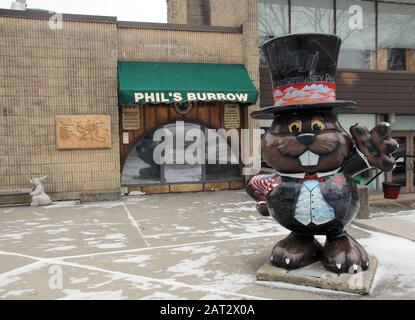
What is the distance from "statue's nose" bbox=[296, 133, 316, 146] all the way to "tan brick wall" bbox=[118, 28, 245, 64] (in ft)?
24.8

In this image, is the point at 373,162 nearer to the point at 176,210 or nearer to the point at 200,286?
the point at 200,286

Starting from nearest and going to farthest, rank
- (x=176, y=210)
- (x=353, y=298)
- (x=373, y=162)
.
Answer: (x=353, y=298)
(x=373, y=162)
(x=176, y=210)

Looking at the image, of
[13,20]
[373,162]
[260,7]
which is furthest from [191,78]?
[373,162]

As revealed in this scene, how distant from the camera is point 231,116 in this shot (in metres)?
11.1

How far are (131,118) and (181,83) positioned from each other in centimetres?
170

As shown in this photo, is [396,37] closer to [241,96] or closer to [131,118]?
[241,96]

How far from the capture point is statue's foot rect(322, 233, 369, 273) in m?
3.83

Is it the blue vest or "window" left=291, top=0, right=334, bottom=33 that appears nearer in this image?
the blue vest

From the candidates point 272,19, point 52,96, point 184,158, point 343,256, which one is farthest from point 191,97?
point 343,256

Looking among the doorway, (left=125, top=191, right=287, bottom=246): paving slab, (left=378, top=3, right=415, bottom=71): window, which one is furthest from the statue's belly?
the doorway

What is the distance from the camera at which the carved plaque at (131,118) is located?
10422mm

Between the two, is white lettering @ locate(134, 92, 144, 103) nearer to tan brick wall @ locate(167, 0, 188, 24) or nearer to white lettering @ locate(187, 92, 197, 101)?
white lettering @ locate(187, 92, 197, 101)

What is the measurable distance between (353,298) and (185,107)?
315 inches

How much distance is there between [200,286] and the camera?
3.88m
